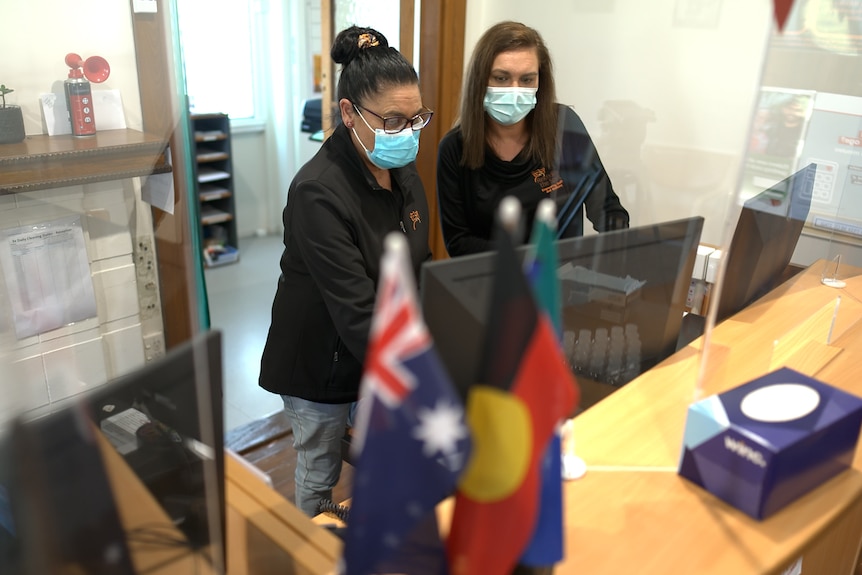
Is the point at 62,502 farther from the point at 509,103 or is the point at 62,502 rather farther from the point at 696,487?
the point at 509,103

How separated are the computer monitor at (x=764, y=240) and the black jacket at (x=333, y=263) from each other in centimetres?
73

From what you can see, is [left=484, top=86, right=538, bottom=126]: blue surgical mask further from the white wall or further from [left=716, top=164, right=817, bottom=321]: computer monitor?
the white wall

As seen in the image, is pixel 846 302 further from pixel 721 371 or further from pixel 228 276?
pixel 228 276

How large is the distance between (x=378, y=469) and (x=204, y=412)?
12.1 inches

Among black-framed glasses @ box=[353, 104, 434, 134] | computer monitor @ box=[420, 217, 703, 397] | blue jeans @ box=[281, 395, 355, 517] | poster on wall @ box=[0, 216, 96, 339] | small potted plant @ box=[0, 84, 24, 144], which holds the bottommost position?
blue jeans @ box=[281, 395, 355, 517]

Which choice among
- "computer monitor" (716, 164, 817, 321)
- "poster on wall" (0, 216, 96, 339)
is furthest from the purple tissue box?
"poster on wall" (0, 216, 96, 339)

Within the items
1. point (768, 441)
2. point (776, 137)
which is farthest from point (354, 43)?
point (768, 441)

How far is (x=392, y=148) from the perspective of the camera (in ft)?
5.11

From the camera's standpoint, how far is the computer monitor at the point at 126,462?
2.14ft

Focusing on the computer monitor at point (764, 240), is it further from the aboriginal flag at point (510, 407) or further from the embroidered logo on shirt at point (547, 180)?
the aboriginal flag at point (510, 407)

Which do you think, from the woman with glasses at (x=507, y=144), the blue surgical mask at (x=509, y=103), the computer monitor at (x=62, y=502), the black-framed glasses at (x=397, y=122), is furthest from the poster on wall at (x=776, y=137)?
the computer monitor at (x=62, y=502)

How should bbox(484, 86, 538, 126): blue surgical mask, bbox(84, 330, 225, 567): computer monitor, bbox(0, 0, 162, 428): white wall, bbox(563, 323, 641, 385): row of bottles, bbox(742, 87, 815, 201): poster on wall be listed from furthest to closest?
bbox(0, 0, 162, 428): white wall, bbox(484, 86, 538, 126): blue surgical mask, bbox(742, 87, 815, 201): poster on wall, bbox(563, 323, 641, 385): row of bottles, bbox(84, 330, 225, 567): computer monitor

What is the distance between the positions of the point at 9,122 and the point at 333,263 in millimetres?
1221

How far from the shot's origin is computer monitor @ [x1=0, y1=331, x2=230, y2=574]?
0.65m
